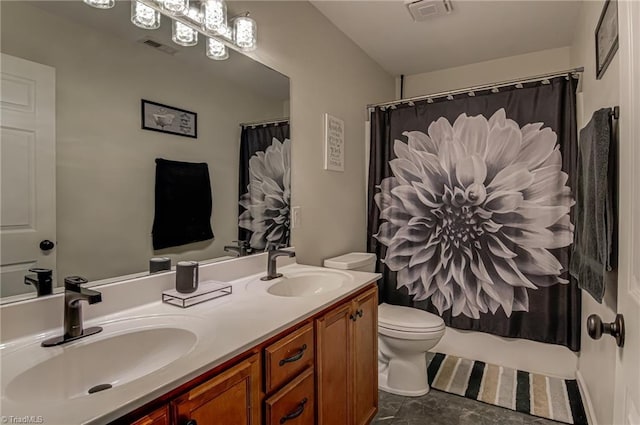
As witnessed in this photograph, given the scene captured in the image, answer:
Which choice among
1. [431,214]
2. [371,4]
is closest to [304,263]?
[431,214]

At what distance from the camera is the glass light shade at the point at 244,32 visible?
163 centimetres

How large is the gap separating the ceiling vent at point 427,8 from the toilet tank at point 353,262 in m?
1.68

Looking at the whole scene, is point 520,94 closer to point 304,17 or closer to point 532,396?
point 304,17

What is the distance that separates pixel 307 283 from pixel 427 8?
1878 mm

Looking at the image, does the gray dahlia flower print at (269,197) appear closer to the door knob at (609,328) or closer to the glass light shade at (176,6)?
the glass light shade at (176,6)

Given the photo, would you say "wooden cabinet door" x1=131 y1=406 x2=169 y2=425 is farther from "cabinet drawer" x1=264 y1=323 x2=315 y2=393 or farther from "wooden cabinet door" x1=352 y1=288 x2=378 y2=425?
"wooden cabinet door" x1=352 y1=288 x2=378 y2=425

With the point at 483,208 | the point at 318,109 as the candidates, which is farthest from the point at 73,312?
the point at 483,208

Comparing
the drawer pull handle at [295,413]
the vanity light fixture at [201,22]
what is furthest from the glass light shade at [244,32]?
the drawer pull handle at [295,413]

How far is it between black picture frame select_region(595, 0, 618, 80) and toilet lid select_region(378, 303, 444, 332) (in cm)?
153

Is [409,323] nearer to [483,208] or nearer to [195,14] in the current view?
[483,208]

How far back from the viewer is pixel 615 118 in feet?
3.91

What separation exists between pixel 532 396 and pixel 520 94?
193 centimetres

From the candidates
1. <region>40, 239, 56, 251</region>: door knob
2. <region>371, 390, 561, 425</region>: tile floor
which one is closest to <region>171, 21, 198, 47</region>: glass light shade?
<region>40, 239, 56, 251</region>: door knob

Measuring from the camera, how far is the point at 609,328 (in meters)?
0.76
